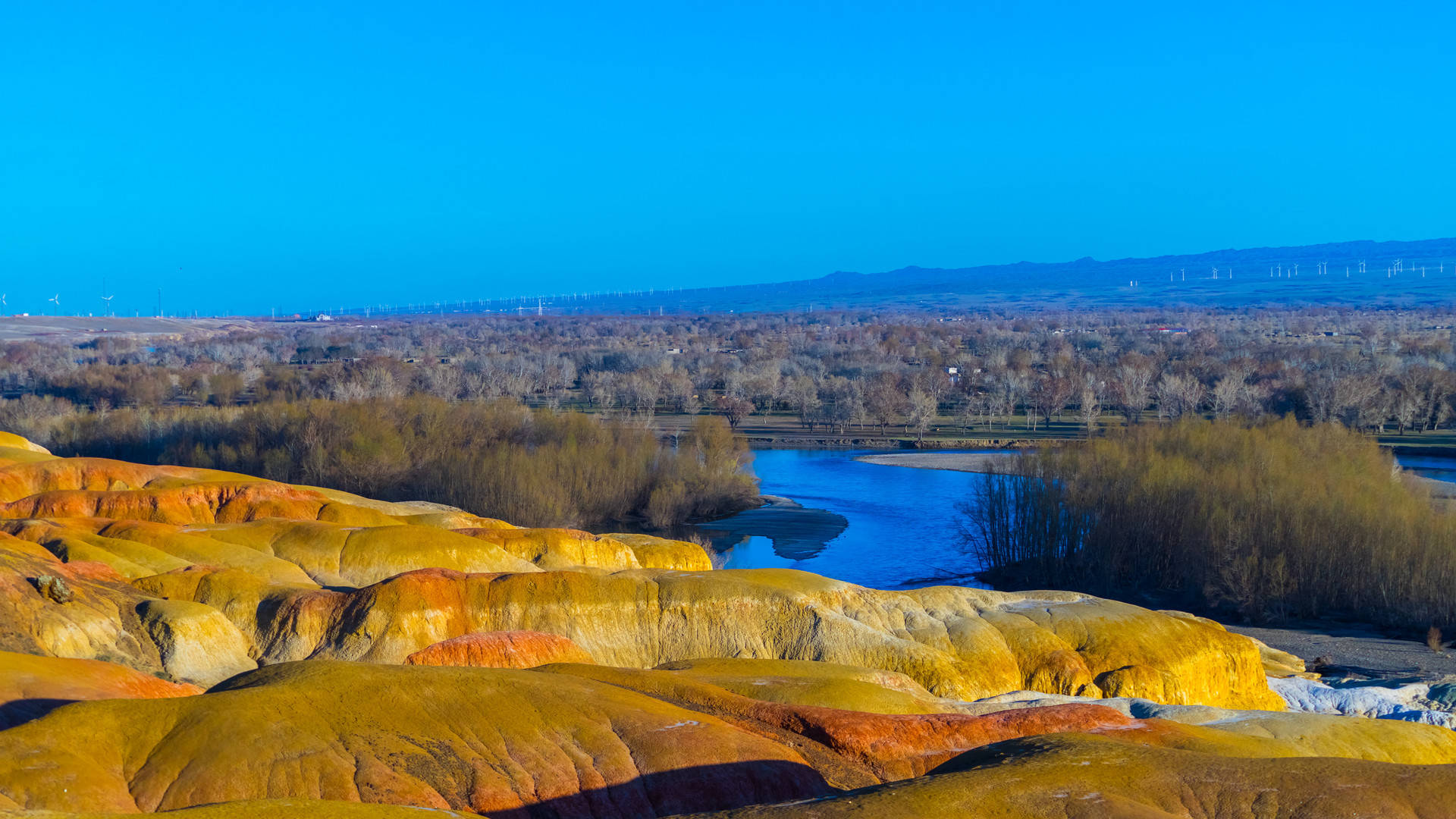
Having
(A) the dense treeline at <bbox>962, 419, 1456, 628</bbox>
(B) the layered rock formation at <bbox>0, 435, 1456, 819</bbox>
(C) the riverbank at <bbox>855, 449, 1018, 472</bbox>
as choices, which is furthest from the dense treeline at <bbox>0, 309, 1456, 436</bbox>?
(B) the layered rock formation at <bbox>0, 435, 1456, 819</bbox>

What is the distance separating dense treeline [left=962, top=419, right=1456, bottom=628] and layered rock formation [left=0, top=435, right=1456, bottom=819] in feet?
32.8

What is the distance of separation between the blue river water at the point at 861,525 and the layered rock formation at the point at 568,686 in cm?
1593

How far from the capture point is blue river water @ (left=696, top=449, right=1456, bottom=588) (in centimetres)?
6016

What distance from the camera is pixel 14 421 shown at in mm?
92375

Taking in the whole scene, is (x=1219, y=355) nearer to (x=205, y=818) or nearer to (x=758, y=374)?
(x=758, y=374)

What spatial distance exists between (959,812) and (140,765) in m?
12.4

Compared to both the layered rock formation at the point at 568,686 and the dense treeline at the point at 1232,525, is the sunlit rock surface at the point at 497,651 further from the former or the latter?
the dense treeline at the point at 1232,525

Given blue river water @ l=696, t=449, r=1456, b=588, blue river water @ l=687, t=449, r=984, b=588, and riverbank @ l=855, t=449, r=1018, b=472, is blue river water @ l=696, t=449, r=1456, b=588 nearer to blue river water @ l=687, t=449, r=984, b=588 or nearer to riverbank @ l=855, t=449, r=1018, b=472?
blue river water @ l=687, t=449, r=984, b=588

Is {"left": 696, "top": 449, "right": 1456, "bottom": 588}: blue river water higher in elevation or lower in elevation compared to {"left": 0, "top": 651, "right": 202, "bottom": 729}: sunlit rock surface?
lower

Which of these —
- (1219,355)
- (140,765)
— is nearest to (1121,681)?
(140,765)

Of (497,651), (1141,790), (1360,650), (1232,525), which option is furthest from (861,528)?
(1141,790)

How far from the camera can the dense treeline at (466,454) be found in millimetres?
70062

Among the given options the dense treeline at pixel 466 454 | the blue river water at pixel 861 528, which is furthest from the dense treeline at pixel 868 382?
the blue river water at pixel 861 528

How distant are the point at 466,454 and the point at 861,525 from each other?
2347 cm
